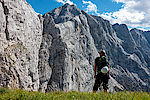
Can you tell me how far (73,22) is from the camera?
37.9 m

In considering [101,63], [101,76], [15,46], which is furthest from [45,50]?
[101,76]

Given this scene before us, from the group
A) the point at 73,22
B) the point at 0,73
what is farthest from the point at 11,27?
the point at 73,22

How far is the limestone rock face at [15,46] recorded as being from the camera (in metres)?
12.6

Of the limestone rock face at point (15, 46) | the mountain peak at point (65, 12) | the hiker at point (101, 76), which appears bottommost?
the hiker at point (101, 76)

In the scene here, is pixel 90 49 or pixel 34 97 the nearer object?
pixel 34 97

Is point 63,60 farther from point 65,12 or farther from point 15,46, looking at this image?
point 65,12

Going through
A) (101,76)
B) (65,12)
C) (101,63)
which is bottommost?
(101,76)

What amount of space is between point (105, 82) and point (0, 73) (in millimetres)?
9344

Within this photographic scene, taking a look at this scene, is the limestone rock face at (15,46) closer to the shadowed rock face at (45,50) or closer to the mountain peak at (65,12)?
the shadowed rock face at (45,50)

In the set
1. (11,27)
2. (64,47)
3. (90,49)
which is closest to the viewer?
(11,27)

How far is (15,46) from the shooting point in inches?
571

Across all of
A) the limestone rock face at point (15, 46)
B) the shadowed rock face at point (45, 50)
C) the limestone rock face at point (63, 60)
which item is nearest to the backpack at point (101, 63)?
the shadowed rock face at point (45, 50)

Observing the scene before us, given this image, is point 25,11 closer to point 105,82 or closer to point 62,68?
point 62,68

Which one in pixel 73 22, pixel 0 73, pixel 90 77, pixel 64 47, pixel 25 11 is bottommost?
pixel 90 77
